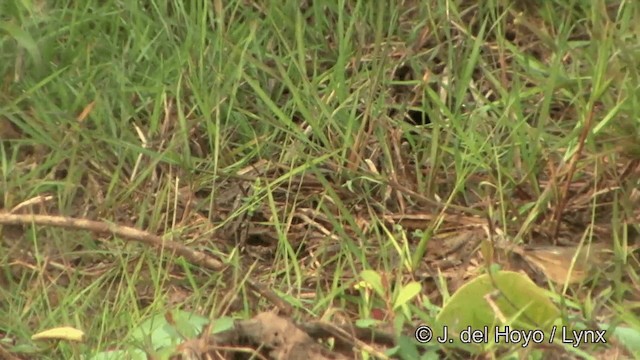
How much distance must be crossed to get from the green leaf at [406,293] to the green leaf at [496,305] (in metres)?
0.06

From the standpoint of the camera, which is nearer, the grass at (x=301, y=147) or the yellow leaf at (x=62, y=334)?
the yellow leaf at (x=62, y=334)

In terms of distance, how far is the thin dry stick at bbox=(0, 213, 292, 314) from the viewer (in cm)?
222

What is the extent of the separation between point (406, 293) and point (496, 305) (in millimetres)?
170

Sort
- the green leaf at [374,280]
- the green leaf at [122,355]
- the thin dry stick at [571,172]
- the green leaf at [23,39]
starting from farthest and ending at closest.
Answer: the green leaf at [23,39] → the thin dry stick at [571,172] → the green leaf at [374,280] → the green leaf at [122,355]

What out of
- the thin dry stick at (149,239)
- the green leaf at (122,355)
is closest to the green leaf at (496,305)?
the thin dry stick at (149,239)

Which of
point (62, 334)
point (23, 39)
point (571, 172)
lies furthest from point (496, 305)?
point (23, 39)

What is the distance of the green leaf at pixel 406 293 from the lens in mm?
2150

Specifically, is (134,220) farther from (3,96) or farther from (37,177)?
(3,96)

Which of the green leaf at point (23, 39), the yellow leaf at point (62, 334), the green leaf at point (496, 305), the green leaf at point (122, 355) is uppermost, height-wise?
the green leaf at point (23, 39)

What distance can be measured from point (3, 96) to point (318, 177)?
2.70ft

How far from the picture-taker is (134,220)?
259 centimetres

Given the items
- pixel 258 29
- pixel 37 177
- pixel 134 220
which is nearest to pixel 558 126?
pixel 258 29

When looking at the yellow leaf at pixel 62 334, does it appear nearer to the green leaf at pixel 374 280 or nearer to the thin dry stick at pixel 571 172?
the green leaf at pixel 374 280

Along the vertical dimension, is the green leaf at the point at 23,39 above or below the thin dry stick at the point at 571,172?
above
